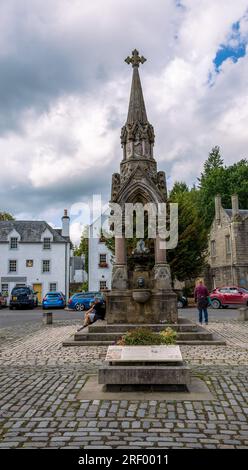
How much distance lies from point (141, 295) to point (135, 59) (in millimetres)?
9360

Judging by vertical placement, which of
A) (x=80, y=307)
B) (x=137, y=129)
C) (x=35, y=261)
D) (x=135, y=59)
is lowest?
(x=80, y=307)

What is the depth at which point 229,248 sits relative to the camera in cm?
3738

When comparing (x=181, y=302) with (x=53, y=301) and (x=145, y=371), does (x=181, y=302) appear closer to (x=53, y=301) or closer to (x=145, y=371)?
(x=53, y=301)

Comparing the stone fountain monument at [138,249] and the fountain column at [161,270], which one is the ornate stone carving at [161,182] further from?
the fountain column at [161,270]

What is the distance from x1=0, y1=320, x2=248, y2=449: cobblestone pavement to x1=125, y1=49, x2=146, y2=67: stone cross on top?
11527mm

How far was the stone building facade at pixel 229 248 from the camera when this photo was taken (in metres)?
34.9

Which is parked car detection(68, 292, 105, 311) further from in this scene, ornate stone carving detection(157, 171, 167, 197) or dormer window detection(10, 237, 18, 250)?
dormer window detection(10, 237, 18, 250)

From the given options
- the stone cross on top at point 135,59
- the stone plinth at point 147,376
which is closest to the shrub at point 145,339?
the stone plinth at point 147,376

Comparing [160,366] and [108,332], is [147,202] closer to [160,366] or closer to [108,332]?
[108,332]

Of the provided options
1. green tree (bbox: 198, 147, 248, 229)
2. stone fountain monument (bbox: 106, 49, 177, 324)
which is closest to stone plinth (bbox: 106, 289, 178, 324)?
stone fountain monument (bbox: 106, 49, 177, 324)

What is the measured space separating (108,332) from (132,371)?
5295 millimetres

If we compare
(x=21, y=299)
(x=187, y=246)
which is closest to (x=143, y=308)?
(x=187, y=246)

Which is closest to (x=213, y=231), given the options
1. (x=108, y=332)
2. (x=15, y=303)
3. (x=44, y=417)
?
(x=15, y=303)

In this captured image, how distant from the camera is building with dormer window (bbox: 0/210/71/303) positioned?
131ft
